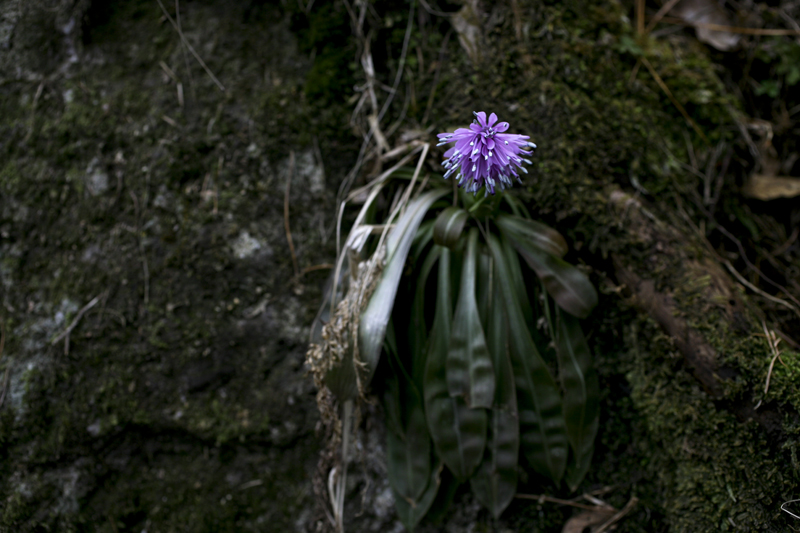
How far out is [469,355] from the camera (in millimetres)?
1291

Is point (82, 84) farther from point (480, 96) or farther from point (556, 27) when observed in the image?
point (556, 27)

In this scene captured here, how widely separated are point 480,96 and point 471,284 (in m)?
0.69

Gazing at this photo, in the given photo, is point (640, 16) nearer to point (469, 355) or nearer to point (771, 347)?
point (771, 347)

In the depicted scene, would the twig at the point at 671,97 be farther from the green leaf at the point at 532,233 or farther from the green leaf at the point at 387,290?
the green leaf at the point at 387,290

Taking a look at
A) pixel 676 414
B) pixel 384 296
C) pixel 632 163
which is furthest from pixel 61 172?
pixel 676 414

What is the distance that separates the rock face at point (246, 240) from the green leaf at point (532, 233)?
0.54 ft

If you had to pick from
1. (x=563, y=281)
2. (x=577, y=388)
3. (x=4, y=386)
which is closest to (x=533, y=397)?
(x=577, y=388)

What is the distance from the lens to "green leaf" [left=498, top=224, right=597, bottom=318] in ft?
4.27

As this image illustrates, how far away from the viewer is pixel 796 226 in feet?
5.53

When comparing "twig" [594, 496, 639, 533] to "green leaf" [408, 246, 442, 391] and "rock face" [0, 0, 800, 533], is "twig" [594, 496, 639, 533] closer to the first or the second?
"rock face" [0, 0, 800, 533]

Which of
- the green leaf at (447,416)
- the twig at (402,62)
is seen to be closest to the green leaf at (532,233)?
the green leaf at (447,416)

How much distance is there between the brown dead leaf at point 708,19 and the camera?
1.86 meters

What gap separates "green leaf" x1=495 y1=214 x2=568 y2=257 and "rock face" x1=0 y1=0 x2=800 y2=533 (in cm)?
16

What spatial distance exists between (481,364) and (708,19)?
5.97 feet
